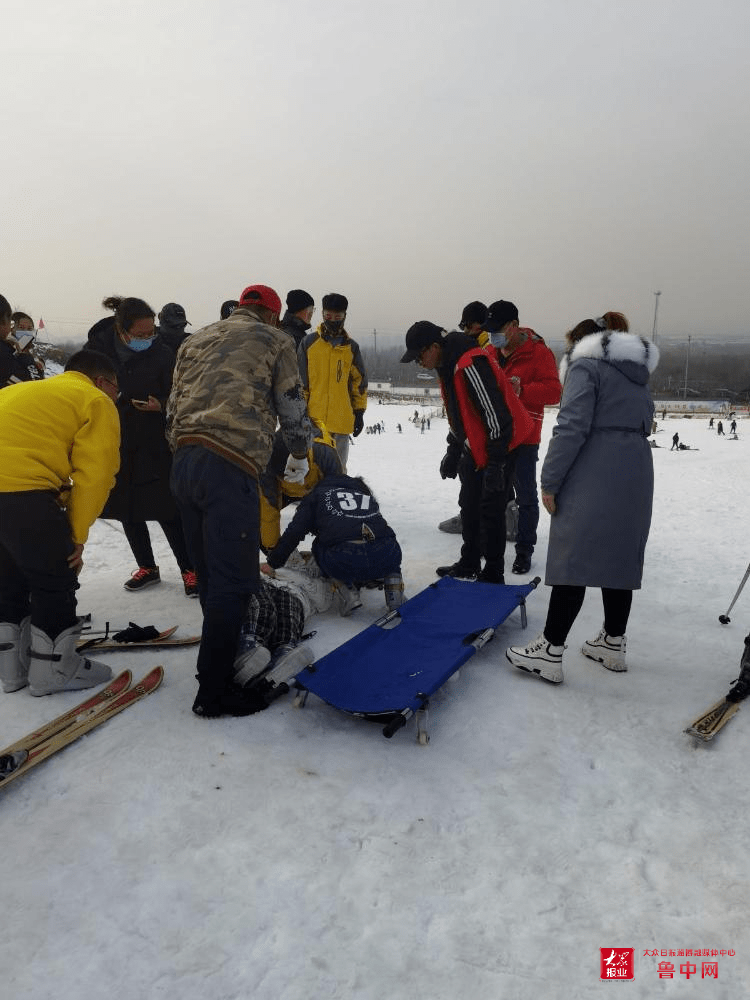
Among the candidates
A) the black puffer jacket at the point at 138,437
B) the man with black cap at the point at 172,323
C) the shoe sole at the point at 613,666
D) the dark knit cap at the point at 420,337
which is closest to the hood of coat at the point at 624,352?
the dark knit cap at the point at 420,337

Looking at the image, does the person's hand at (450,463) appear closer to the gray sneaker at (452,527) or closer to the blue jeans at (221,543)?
the gray sneaker at (452,527)

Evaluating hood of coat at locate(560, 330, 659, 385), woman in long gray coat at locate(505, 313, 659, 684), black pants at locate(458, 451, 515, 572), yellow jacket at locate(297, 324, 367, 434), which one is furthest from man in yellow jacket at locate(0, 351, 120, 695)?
yellow jacket at locate(297, 324, 367, 434)

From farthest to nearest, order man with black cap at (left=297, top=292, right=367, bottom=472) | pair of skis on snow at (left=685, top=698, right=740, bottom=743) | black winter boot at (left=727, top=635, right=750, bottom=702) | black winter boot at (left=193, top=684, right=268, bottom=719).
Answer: man with black cap at (left=297, top=292, right=367, bottom=472) < black winter boot at (left=727, top=635, right=750, bottom=702) < black winter boot at (left=193, top=684, right=268, bottom=719) < pair of skis on snow at (left=685, top=698, right=740, bottom=743)

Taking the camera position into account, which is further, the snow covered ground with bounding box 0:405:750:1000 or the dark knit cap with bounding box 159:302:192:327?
the dark knit cap with bounding box 159:302:192:327

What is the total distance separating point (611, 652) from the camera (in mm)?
3391

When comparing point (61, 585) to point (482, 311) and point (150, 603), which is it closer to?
point (150, 603)

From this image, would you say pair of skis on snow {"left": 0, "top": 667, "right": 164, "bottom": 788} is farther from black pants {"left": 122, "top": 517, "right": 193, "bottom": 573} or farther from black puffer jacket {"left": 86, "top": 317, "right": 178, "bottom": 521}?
black puffer jacket {"left": 86, "top": 317, "right": 178, "bottom": 521}

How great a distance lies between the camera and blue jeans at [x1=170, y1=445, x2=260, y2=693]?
2668 mm

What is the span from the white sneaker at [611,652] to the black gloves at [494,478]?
50.9 inches

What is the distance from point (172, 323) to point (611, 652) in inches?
173

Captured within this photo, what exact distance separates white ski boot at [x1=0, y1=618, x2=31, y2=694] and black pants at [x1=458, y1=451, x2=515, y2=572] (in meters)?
2.98

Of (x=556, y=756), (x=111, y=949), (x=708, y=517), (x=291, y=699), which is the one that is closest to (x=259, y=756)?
(x=291, y=699)

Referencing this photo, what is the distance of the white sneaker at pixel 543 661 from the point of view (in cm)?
318

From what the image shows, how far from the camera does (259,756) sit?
8.21 ft
